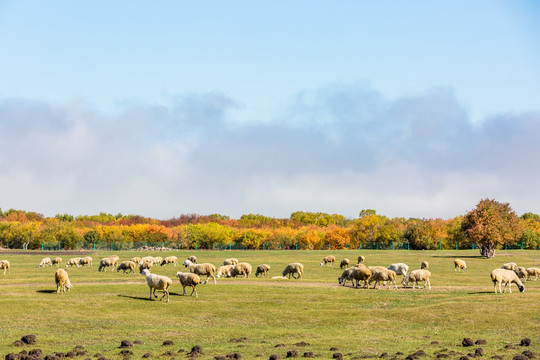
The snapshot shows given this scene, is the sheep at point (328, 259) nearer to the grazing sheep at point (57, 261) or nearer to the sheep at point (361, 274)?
the sheep at point (361, 274)

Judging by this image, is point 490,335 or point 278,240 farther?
point 278,240

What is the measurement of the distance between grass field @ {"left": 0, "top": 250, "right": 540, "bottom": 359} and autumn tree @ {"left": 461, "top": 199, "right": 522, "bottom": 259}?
1899 inches

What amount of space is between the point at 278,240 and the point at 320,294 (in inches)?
4060

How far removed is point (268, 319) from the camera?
31.3 metres

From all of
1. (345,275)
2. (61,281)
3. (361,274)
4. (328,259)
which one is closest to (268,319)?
(361,274)

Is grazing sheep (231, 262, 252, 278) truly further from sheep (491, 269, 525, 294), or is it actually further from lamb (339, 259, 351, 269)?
sheep (491, 269, 525, 294)

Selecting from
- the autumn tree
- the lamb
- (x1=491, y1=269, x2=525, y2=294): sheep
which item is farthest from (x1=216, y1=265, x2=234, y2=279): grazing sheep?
the autumn tree

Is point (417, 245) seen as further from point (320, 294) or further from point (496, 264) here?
point (320, 294)

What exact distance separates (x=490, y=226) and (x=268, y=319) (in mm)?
67302

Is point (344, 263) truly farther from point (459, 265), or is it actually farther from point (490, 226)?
point (490, 226)

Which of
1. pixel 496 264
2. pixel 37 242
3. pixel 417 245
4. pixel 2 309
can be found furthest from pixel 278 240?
pixel 2 309

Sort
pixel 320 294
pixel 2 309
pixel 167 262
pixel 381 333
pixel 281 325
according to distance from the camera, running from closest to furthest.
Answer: pixel 381 333
pixel 281 325
pixel 2 309
pixel 320 294
pixel 167 262

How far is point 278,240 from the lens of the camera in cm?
14275

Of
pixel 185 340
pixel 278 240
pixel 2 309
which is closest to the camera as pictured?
pixel 185 340
